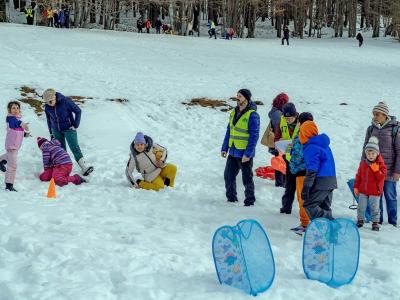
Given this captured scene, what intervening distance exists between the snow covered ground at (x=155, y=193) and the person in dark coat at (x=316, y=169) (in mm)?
524

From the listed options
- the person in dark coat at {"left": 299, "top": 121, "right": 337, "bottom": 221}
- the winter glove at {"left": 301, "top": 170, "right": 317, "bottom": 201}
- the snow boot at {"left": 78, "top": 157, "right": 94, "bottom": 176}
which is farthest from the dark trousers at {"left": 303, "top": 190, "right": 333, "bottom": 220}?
the snow boot at {"left": 78, "top": 157, "right": 94, "bottom": 176}

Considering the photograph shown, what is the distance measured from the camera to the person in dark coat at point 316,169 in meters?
6.96

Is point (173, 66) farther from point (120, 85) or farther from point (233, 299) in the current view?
point (233, 299)

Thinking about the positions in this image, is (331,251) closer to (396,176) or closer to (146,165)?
(396,176)

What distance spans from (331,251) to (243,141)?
3.50 m

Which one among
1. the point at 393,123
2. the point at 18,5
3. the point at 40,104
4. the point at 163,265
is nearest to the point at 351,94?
the point at 40,104

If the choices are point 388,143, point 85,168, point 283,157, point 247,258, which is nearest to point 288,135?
point 283,157

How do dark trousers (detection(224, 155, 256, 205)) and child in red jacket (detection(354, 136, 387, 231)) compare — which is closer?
child in red jacket (detection(354, 136, 387, 231))

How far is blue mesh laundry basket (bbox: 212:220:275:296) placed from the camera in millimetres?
4961

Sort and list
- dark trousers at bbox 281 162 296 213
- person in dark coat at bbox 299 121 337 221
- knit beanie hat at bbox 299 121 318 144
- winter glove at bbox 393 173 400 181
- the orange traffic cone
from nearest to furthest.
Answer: person in dark coat at bbox 299 121 337 221 → knit beanie hat at bbox 299 121 318 144 → winter glove at bbox 393 173 400 181 → dark trousers at bbox 281 162 296 213 → the orange traffic cone

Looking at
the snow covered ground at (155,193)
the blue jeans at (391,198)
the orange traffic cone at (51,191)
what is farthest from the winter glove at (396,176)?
the orange traffic cone at (51,191)

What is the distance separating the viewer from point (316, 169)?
6941mm

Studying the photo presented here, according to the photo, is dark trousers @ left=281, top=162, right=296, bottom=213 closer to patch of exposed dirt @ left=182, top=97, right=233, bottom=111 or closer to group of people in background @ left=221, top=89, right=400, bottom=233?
group of people in background @ left=221, top=89, right=400, bottom=233

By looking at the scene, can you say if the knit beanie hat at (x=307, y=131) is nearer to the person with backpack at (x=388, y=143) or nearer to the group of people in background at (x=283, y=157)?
the group of people in background at (x=283, y=157)
